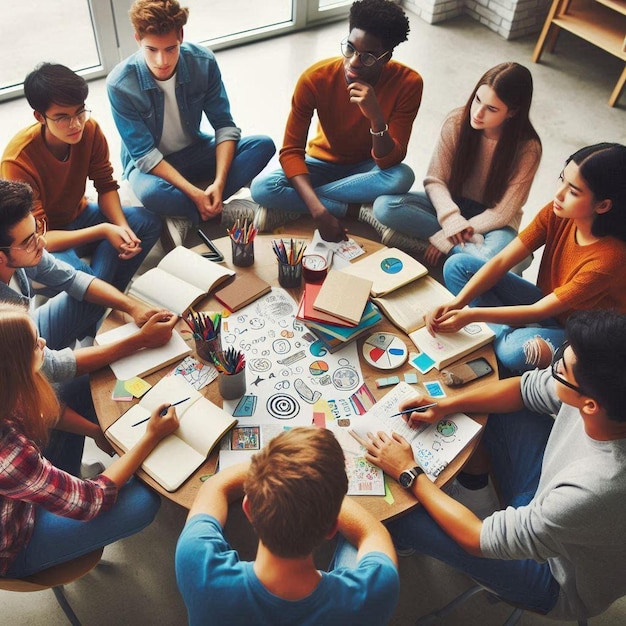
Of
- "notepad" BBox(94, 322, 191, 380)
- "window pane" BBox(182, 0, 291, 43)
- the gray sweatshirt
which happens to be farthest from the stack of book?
Answer: "window pane" BBox(182, 0, 291, 43)

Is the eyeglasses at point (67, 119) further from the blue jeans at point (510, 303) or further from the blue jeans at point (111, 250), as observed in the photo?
the blue jeans at point (510, 303)

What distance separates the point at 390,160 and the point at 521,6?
2.62 m

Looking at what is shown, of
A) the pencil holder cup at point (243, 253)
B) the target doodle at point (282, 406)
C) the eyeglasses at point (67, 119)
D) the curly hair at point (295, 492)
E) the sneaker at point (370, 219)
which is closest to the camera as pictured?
the curly hair at point (295, 492)

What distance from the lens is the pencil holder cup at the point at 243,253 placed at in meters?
2.03

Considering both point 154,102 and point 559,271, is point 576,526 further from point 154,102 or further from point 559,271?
point 154,102

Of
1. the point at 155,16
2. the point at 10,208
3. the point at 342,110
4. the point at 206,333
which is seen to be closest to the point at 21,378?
the point at 206,333

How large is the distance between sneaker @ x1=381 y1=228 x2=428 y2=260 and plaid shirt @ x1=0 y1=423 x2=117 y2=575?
165cm

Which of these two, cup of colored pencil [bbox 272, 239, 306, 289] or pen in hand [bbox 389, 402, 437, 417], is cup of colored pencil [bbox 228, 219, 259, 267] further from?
pen in hand [bbox 389, 402, 437, 417]

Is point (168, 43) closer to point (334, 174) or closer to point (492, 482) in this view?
point (334, 174)

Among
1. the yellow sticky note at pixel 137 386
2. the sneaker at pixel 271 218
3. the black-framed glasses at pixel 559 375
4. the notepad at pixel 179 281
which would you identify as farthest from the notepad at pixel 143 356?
the black-framed glasses at pixel 559 375

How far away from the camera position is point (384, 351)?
1.85 m

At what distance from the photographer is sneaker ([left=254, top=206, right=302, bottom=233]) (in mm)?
2635

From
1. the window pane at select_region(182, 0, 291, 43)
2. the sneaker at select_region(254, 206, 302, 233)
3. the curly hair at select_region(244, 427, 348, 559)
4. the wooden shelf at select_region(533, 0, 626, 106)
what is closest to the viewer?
the curly hair at select_region(244, 427, 348, 559)

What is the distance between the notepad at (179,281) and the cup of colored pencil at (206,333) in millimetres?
165
